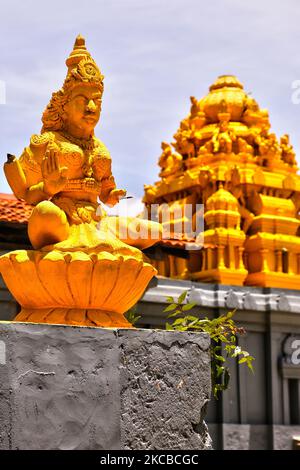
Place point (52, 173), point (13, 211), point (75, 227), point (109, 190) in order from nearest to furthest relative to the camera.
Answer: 1. point (52, 173)
2. point (75, 227)
3. point (109, 190)
4. point (13, 211)

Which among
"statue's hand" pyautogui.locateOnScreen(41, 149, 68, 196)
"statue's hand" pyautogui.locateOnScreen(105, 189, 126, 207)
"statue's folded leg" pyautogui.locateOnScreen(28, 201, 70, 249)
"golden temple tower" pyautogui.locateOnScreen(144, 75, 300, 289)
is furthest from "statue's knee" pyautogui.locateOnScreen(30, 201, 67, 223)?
"golden temple tower" pyautogui.locateOnScreen(144, 75, 300, 289)

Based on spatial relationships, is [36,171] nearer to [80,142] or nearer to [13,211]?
[80,142]

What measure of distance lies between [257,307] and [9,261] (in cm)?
1216

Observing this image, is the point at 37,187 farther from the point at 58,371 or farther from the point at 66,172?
the point at 58,371

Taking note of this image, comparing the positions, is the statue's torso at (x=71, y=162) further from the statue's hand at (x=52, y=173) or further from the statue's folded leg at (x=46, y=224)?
the statue's folded leg at (x=46, y=224)

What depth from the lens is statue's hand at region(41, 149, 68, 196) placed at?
254 inches

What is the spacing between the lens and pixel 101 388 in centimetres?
520

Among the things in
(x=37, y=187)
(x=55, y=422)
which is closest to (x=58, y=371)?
(x=55, y=422)

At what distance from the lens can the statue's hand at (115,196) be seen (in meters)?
7.05

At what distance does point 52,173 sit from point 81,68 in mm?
998

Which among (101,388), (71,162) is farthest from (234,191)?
(101,388)

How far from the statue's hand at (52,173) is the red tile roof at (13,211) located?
25.7 ft

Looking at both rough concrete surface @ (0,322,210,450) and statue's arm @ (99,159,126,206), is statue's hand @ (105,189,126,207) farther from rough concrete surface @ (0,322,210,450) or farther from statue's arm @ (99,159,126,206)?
rough concrete surface @ (0,322,210,450)
